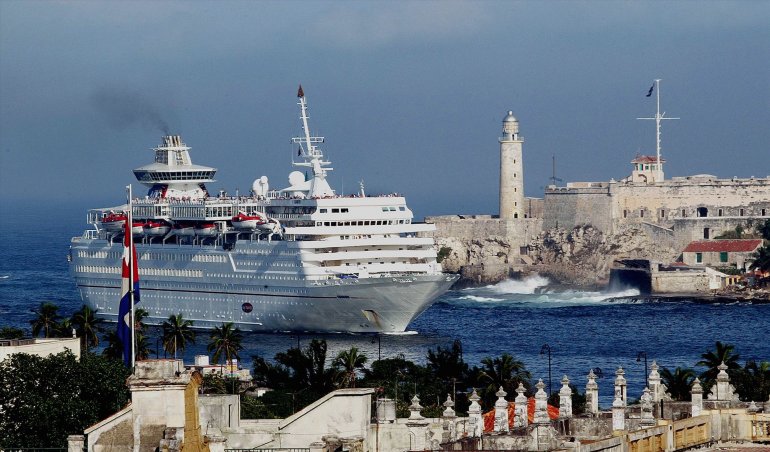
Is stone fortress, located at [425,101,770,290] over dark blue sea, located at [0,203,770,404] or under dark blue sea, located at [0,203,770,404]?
over

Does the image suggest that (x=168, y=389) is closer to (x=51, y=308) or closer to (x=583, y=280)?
(x=51, y=308)

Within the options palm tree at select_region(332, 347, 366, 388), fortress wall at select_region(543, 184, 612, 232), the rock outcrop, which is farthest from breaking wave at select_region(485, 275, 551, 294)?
palm tree at select_region(332, 347, 366, 388)

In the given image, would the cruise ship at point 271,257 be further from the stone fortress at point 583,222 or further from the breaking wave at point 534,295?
the stone fortress at point 583,222

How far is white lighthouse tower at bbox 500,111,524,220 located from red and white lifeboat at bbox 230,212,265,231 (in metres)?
41.8

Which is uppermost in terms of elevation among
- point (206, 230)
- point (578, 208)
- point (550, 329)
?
point (578, 208)

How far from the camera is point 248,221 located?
99812mm

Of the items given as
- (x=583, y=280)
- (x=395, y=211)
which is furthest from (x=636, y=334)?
(x=583, y=280)

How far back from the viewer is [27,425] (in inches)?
1356

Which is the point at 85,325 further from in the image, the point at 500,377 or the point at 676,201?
the point at 676,201

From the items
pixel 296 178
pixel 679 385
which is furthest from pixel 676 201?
pixel 679 385

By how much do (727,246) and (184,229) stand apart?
40.5 m

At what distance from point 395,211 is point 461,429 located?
64065mm

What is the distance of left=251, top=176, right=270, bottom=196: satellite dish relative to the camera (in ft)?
354

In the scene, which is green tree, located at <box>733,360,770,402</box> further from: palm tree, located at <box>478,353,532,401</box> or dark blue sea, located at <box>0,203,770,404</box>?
palm tree, located at <box>478,353,532,401</box>
